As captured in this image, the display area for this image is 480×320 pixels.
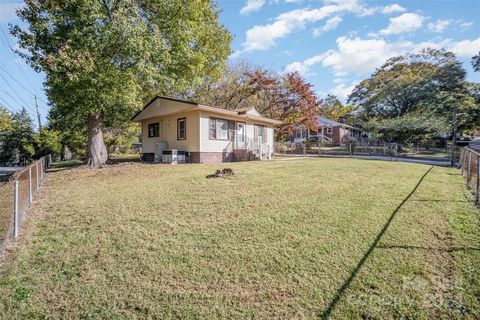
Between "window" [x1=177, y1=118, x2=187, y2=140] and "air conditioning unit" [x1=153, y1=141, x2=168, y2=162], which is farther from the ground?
"window" [x1=177, y1=118, x2=187, y2=140]

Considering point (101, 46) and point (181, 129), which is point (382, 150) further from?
point (101, 46)

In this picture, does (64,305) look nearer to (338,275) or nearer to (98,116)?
(338,275)

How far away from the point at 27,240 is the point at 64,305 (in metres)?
2.30

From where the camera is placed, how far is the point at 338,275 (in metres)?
3.30

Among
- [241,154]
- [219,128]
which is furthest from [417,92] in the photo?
[219,128]

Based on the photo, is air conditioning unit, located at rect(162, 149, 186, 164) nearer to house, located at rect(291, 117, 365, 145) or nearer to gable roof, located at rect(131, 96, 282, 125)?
gable roof, located at rect(131, 96, 282, 125)

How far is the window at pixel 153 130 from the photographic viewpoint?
17.4 metres

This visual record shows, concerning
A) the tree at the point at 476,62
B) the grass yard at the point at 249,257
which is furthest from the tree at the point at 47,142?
the tree at the point at 476,62

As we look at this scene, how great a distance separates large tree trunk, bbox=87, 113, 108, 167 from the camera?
499 inches

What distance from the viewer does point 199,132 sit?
563 inches

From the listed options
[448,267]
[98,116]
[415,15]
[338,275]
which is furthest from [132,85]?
[415,15]

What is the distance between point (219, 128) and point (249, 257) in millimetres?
12298

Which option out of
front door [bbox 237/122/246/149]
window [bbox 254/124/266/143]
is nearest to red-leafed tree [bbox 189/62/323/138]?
window [bbox 254/124/266/143]

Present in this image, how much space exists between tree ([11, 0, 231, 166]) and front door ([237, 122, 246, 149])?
17.4 feet
